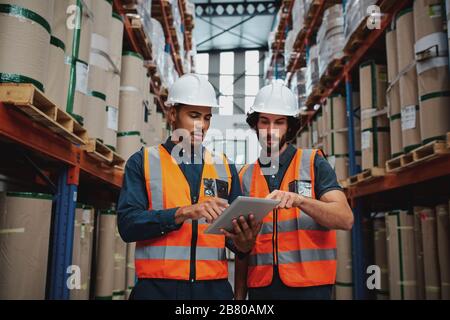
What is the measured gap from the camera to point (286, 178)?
2391 millimetres

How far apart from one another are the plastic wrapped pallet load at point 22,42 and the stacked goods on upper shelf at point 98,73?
46.0 inches

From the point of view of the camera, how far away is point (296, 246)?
7.45 feet

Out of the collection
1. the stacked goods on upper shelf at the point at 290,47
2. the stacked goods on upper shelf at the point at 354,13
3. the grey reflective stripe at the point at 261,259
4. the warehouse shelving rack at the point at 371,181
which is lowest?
the grey reflective stripe at the point at 261,259

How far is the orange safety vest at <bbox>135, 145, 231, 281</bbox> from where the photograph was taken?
6.32 feet

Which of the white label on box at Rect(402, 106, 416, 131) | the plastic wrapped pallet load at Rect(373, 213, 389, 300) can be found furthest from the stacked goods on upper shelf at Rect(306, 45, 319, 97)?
the white label on box at Rect(402, 106, 416, 131)

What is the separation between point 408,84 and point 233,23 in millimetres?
13571

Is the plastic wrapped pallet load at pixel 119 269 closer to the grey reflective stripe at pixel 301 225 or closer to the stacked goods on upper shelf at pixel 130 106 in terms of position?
the stacked goods on upper shelf at pixel 130 106

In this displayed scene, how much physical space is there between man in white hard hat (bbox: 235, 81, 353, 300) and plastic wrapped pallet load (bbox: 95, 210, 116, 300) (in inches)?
89.7

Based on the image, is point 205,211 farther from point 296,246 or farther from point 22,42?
point 22,42

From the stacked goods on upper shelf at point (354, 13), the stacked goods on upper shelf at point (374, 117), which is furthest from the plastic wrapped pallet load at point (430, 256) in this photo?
the stacked goods on upper shelf at point (354, 13)

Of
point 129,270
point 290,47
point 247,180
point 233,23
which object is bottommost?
Result: point 129,270

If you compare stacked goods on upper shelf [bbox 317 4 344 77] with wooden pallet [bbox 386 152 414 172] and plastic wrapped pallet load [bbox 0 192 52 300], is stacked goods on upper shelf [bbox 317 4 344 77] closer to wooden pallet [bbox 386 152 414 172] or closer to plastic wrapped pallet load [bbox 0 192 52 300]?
wooden pallet [bbox 386 152 414 172]

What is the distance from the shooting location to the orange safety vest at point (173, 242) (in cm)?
193

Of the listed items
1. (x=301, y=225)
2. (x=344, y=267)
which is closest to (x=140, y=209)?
(x=301, y=225)
